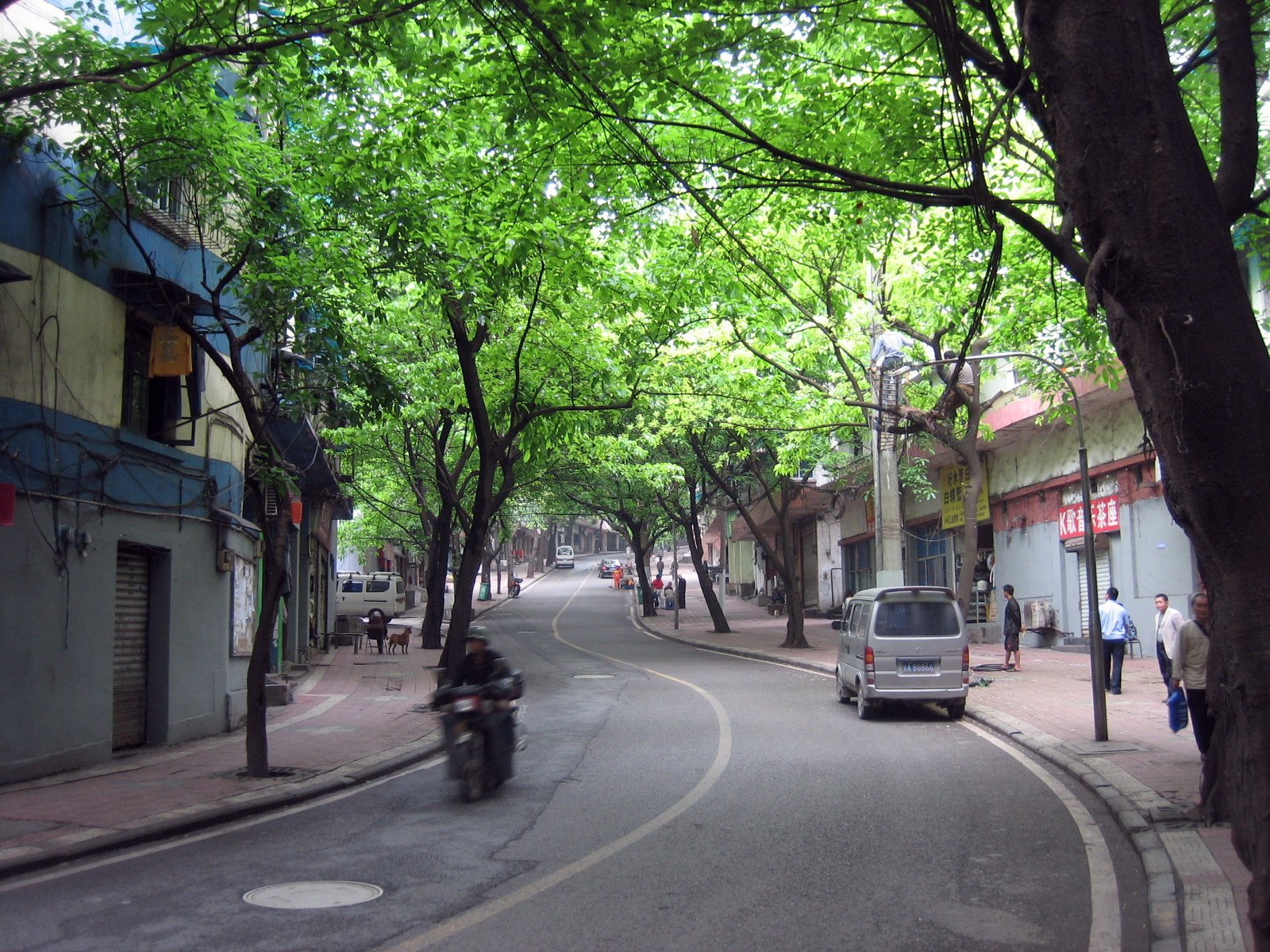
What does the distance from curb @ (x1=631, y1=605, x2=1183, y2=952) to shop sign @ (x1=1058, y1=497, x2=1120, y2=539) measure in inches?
384

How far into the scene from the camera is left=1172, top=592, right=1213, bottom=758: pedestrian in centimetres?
898

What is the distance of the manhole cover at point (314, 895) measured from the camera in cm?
624

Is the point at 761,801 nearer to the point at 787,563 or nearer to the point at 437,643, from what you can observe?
the point at 787,563

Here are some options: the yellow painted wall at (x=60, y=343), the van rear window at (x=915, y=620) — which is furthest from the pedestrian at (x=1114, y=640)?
the yellow painted wall at (x=60, y=343)

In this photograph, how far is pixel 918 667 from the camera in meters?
14.8

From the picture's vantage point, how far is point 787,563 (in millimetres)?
30219

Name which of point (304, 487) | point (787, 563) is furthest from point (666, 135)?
point (787, 563)

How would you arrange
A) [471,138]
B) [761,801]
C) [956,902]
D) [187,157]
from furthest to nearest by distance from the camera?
[471,138] < [187,157] < [761,801] < [956,902]

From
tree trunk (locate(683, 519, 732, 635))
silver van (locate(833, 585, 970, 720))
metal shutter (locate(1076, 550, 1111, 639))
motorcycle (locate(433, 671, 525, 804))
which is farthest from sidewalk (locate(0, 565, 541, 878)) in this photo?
tree trunk (locate(683, 519, 732, 635))

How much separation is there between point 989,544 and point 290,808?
2589cm

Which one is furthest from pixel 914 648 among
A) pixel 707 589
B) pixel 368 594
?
pixel 368 594

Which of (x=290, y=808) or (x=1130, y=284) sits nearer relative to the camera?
(x=1130, y=284)

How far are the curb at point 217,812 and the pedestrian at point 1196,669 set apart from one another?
26.1 feet

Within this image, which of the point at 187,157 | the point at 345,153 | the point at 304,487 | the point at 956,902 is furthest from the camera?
the point at 304,487
